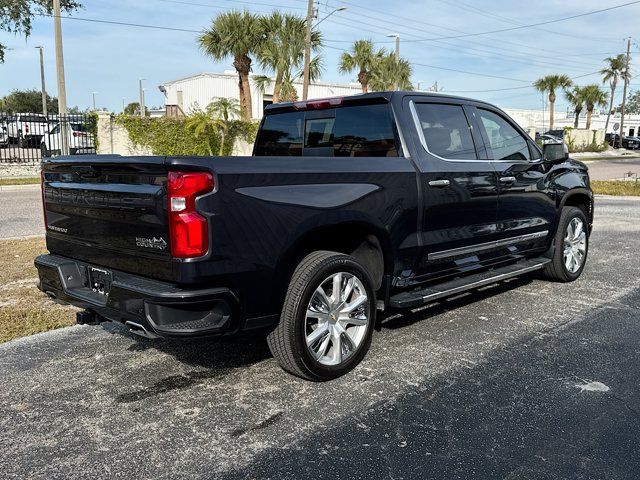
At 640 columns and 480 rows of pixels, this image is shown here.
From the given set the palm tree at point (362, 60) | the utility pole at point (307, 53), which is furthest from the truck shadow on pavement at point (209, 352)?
the palm tree at point (362, 60)

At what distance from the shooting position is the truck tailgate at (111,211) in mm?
3213

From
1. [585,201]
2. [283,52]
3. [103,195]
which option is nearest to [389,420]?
[103,195]

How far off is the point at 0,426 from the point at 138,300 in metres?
1.05

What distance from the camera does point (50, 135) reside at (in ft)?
66.9

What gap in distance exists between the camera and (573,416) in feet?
11.0

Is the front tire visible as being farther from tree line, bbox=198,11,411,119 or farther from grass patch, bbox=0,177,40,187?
tree line, bbox=198,11,411,119

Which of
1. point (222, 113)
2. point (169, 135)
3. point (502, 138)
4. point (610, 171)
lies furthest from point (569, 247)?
point (610, 171)

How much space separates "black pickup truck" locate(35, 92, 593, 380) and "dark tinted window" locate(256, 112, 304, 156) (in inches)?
0.6

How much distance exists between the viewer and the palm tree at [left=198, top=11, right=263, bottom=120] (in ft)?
86.6

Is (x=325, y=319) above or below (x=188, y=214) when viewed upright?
below

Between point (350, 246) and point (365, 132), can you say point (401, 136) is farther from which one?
point (350, 246)

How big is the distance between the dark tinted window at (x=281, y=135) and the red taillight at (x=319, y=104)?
0.26 feet

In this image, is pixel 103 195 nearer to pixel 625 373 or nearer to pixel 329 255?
pixel 329 255

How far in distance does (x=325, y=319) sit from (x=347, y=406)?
58cm
